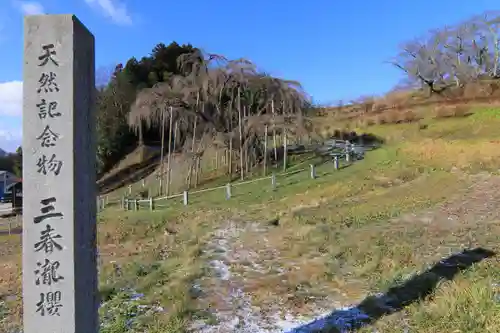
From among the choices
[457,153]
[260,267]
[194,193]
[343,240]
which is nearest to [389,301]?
[260,267]

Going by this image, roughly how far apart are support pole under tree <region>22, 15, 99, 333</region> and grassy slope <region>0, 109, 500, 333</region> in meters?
1.63

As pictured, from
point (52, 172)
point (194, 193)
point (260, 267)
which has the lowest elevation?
point (260, 267)

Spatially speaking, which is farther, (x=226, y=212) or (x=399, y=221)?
(x=226, y=212)

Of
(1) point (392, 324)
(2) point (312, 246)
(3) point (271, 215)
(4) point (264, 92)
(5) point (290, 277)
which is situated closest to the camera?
(1) point (392, 324)

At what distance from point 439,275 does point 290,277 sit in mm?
2112

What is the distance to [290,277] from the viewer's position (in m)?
6.33

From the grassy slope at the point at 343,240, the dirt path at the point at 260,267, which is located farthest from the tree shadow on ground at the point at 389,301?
the grassy slope at the point at 343,240

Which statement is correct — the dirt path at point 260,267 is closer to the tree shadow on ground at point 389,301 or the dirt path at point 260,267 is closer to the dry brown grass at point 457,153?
the tree shadow on ground at point 389,301

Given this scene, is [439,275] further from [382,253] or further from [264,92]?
[264,92]

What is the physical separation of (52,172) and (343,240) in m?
6.18

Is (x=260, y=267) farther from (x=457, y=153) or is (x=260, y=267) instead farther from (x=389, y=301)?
(x=457, y=153)

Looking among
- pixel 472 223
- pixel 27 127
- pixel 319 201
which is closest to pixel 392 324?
pixel 27 127

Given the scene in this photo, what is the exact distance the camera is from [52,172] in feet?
10.3

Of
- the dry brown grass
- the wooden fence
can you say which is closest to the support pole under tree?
the wooden fence
